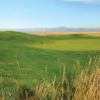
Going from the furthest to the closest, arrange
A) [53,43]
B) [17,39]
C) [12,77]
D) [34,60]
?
[17,39] → [53,43] → [34,60] → [12,77]

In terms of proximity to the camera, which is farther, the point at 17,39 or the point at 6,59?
the point at 17,39

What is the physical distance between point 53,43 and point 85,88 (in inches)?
525

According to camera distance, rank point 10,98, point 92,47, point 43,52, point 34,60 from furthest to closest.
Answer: point 92,47, point 43,52, point 34,60, point 10,98

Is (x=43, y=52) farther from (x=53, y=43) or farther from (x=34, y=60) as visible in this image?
(x=53, y=43)

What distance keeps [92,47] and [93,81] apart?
11530 millimetres

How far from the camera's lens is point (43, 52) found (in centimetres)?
1622

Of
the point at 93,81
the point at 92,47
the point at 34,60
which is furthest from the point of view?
the point at 92,47

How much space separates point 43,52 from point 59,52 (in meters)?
0.67

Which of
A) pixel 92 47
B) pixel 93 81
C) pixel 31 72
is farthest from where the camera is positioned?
pixel 92 47

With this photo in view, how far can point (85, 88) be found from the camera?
24.1ft

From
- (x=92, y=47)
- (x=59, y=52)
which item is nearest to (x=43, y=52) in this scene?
(x=59, y=52)

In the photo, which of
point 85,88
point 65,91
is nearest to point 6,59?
point 65,91

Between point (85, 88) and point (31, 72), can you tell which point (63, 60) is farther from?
point (85, 88)

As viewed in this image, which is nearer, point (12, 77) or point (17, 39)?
point (12, 77)
